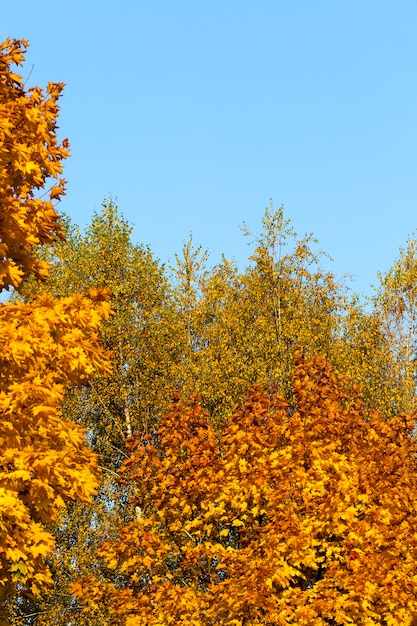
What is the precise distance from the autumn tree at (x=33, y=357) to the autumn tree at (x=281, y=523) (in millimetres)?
5248

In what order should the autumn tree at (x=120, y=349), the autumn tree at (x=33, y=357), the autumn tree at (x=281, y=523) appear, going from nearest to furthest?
the autumn tree at (x=33, y=357) < the autumn tree at (x=281, y=523) < the autumn tree at (x=120, y=349)

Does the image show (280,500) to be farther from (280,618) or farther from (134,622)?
(134,622)

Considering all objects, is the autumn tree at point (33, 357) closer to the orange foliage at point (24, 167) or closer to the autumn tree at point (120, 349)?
the orange foliage at point (24, 167)

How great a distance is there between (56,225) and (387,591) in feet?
28.0

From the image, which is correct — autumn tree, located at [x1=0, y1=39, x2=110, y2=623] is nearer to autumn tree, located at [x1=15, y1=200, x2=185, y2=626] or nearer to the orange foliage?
the orange foliage

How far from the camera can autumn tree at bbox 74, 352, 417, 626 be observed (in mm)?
15555

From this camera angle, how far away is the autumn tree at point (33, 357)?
35.7 feet

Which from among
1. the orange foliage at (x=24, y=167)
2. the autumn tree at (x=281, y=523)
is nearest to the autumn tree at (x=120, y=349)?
the autumn tree at (x=281, y=523)

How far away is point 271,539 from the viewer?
51.4ft

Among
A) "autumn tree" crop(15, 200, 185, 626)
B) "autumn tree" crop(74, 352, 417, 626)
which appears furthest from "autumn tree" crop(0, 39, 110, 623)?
"autumn tree" crop(15, 200, 185, 626)

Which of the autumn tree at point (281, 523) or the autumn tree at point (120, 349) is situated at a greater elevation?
the autumn tree at point (120, 349)

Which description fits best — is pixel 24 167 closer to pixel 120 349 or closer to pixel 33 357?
pixel 33 357

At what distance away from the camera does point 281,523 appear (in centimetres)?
1584

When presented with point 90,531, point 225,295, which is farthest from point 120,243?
point 90,531
